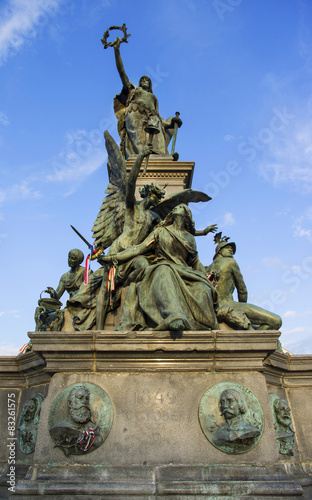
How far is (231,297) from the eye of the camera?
6.14 meters

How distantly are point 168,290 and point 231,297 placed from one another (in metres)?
1.74

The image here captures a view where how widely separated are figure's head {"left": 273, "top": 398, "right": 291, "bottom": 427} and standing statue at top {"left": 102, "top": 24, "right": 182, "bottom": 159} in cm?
613

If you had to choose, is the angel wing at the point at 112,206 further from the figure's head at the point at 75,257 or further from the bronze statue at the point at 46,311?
the bronze statue at the point at 46,311

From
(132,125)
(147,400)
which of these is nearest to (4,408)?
(147,400)

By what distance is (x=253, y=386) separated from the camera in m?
4.20

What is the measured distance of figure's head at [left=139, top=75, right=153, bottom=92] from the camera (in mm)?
9977

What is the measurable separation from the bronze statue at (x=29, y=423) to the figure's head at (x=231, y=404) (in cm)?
226

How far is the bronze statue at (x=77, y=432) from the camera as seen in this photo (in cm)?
379

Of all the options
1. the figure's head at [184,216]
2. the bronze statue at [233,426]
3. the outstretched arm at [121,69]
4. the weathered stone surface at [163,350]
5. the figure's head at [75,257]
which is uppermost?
the outstretched arm at [121,69]

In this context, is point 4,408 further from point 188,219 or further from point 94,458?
point 188,219

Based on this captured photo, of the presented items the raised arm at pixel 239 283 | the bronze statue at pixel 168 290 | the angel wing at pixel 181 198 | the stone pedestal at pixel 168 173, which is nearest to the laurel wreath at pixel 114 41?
the stone pedestal at pixel 168 173

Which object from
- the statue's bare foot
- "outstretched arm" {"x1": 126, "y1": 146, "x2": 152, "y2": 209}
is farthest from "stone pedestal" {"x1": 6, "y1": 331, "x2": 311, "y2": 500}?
"outstretched arm" {"x1": 126, "y1": 146, "x2": 152, "y2": 209}

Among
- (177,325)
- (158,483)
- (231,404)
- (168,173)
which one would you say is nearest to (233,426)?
(231,404)

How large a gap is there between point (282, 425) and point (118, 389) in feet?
6.91
